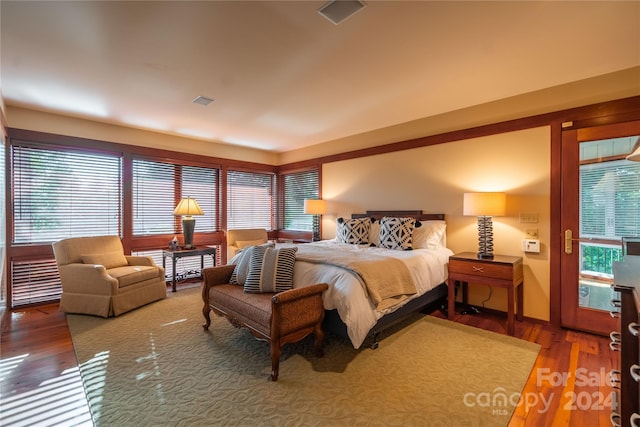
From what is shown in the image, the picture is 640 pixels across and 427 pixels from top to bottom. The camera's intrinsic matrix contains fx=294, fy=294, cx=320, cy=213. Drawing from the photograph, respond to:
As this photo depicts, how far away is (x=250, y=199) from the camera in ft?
20.6

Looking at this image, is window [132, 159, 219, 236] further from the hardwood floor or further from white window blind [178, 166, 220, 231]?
the hardwood floor

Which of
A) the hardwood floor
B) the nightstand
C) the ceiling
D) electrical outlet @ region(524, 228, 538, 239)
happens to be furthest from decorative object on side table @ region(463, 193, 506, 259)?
the ceiling

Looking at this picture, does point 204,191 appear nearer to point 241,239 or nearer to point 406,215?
point 241,239

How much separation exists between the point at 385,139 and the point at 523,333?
10.2 ft

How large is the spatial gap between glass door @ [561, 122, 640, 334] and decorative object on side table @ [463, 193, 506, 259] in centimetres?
61

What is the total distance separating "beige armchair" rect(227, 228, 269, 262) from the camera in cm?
526

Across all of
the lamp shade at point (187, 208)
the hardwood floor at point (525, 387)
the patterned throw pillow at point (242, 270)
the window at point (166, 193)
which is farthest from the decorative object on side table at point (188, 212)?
the patterned throw pillow at point (242, 270)

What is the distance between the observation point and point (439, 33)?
219 centimetres

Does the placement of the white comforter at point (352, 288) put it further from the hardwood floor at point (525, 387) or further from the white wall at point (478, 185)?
the white wall at point (478, 185)

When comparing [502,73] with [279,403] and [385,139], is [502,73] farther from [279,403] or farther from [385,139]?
[279,403]

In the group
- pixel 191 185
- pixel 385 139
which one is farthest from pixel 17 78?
pixel 385 139

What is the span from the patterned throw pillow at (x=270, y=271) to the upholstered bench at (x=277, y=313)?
7cm

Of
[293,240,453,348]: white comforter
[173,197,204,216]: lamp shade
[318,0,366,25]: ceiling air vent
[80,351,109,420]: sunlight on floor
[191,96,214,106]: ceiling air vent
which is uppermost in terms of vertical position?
[191,96,214,106]: ceiling air vent

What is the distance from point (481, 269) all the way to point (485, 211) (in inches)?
24.7
